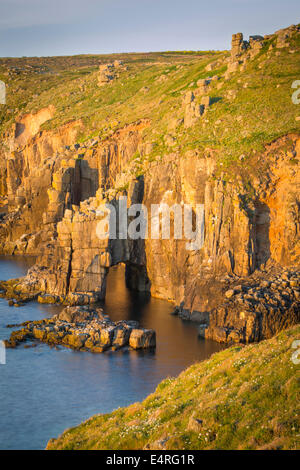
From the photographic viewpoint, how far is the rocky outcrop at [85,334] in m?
63.6

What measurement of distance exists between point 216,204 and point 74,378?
1175 inches

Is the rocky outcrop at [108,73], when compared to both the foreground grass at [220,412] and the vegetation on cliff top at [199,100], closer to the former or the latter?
the vegetation on cliff top at [199,100]

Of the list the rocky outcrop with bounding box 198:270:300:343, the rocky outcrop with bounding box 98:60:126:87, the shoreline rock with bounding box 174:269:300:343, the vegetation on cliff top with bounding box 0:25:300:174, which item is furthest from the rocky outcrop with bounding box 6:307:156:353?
the rocky outcrop with bounding box 98:60:126:87

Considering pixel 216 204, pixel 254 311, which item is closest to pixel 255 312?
pixel 254 311

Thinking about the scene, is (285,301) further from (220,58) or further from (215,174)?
(220,58)

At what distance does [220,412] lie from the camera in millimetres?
29672

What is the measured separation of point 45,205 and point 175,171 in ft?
150

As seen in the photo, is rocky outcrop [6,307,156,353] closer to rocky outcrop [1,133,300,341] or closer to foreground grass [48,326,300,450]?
rocky outcrop [1,133,300,341]

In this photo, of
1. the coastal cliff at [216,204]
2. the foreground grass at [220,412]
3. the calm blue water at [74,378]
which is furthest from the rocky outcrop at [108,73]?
the foreground grass at [220,412]

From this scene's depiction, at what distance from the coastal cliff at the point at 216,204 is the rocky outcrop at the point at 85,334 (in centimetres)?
766

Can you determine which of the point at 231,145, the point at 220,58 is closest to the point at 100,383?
the point at 231,145

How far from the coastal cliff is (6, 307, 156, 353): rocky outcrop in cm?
766

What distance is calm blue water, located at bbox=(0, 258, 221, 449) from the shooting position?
45656mm

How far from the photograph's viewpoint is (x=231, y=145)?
8094 cm
